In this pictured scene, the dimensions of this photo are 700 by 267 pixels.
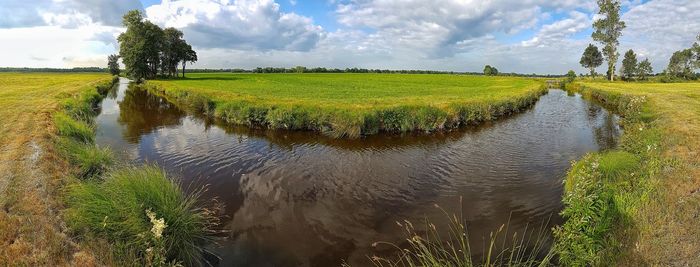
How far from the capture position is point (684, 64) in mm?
80625

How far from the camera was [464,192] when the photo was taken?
485 inches

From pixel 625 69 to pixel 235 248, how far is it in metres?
108

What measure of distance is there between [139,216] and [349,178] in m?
7.63

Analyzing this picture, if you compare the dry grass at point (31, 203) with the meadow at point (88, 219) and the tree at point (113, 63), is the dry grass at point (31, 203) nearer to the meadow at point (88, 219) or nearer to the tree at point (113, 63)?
the meadow at point (88, 219)

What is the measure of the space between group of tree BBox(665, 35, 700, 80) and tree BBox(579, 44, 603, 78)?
18.0 meters

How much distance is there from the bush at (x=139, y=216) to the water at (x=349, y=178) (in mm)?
1010

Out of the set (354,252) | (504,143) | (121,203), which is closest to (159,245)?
(121,203)

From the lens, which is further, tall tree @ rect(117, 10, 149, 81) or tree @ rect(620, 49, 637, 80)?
tree @ rect(620, 49, 637, 80)

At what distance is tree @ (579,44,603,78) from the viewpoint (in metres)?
99.7

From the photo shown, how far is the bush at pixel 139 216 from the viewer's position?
6.90m

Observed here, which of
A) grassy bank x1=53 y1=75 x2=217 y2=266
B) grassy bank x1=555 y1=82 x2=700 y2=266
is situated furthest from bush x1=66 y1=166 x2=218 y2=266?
grassy bank x1=555 y1=82 x2=700 y2=266

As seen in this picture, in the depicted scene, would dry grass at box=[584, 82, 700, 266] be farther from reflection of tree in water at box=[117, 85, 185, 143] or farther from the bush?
reflection of tree in water at box=[117, 85, 185, 143]

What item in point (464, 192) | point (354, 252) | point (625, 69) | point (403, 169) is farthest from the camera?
point (625, 69)

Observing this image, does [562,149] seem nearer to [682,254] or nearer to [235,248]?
[682,254]
